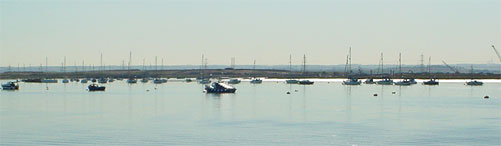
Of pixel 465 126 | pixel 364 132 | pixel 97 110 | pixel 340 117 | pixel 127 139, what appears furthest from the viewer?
pixel 97 110

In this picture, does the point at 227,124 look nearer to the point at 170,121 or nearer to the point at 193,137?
the point at 170,121

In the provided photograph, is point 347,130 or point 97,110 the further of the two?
point 97,110

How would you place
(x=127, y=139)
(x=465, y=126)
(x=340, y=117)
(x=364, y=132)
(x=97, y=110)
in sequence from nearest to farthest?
1. (x=127, y=139)
2. (x=364, y=132)
3. (x=465, y=126)
4. (x=340, y=117)
5. (x=97, y=110)

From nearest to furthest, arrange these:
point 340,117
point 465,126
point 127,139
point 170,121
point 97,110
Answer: point 127,139 → point 465,126 → point 170,121 → point 340,117 → point 97,110

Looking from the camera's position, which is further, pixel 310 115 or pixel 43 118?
pixel 310 115

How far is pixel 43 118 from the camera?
55719 millimetres

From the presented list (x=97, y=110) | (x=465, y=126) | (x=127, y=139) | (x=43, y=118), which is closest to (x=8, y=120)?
(x=43, y=118)

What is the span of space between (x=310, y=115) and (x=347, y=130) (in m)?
13.1

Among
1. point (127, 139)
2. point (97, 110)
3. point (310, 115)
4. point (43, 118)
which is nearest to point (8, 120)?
point (43, 118)

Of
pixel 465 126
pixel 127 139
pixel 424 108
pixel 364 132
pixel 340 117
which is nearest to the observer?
pixel 127 139

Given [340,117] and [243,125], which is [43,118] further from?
[340,117]

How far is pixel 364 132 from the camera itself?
45281 millimetres

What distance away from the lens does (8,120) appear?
177 ft

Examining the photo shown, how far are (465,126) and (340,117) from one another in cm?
1086
